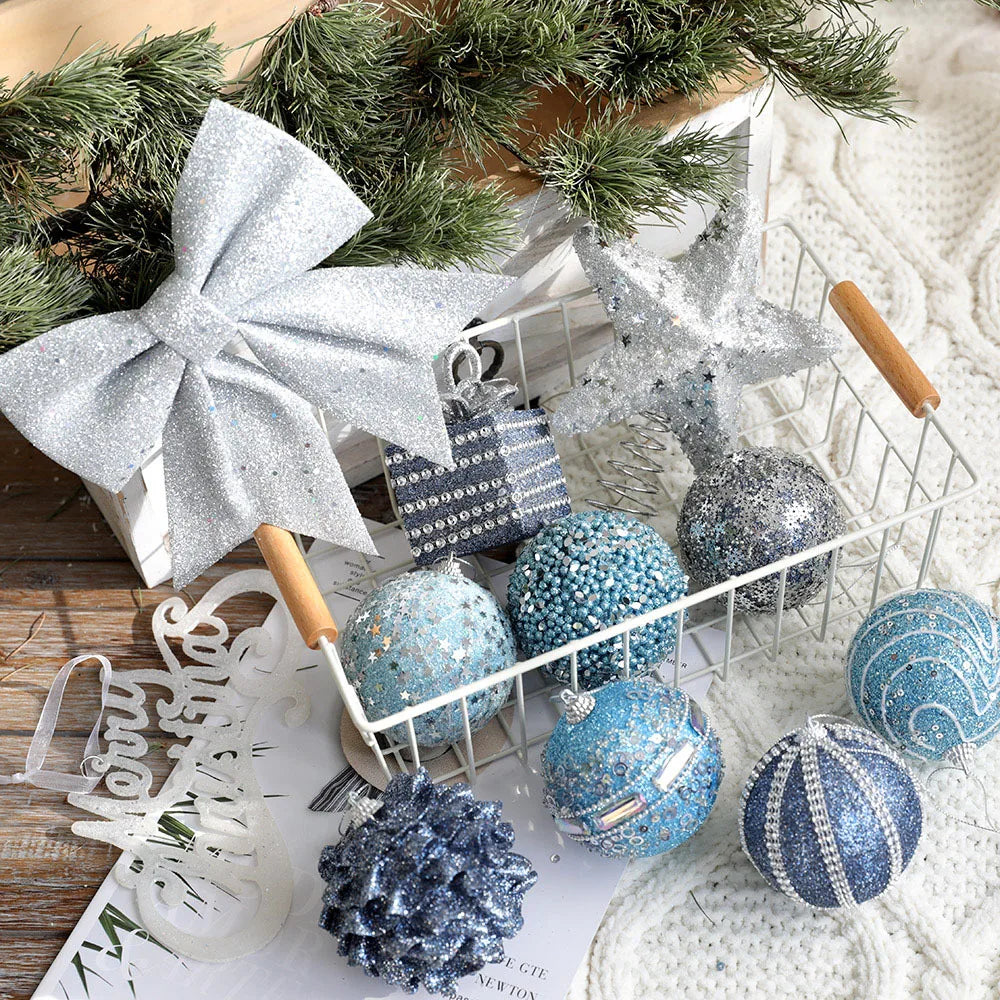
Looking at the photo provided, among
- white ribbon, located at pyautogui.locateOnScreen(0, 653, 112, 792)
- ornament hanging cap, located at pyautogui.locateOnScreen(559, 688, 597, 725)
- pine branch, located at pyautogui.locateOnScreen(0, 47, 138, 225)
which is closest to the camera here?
pine branch, located at pyautogui.locateOnScreen(0, 47, 138, 225)

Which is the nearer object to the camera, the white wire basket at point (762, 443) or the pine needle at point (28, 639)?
the white wire basket at point (762, 443)

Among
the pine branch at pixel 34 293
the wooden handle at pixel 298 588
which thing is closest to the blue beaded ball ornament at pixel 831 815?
the wooden handle at pixel 298 588

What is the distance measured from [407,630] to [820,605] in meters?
0.32

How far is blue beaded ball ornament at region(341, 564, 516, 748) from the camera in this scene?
0.73m

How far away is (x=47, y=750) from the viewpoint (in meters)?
0.84

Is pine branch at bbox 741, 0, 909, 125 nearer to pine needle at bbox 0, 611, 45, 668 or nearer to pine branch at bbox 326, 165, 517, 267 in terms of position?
pine branch at bbox 326, 165, 517, 267

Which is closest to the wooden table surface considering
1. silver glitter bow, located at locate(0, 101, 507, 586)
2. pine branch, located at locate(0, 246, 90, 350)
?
silver glitter bow, located at locate(0, 101, 507, 586)

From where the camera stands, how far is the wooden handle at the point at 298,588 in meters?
0.68

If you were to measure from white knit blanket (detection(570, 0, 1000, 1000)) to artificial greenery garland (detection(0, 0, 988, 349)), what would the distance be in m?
0.24

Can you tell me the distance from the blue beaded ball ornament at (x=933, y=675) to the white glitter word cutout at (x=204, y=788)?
0.37 metres

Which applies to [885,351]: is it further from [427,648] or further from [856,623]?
[427,648]

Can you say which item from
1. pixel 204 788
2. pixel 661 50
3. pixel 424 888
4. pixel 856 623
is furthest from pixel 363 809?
pixel 661 50

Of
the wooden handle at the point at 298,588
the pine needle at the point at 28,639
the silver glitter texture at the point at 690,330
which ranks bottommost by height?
the pine needle at the point at 28,639

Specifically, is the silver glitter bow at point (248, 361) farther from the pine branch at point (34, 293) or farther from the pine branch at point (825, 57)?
the pine branch at point (825, 57)
